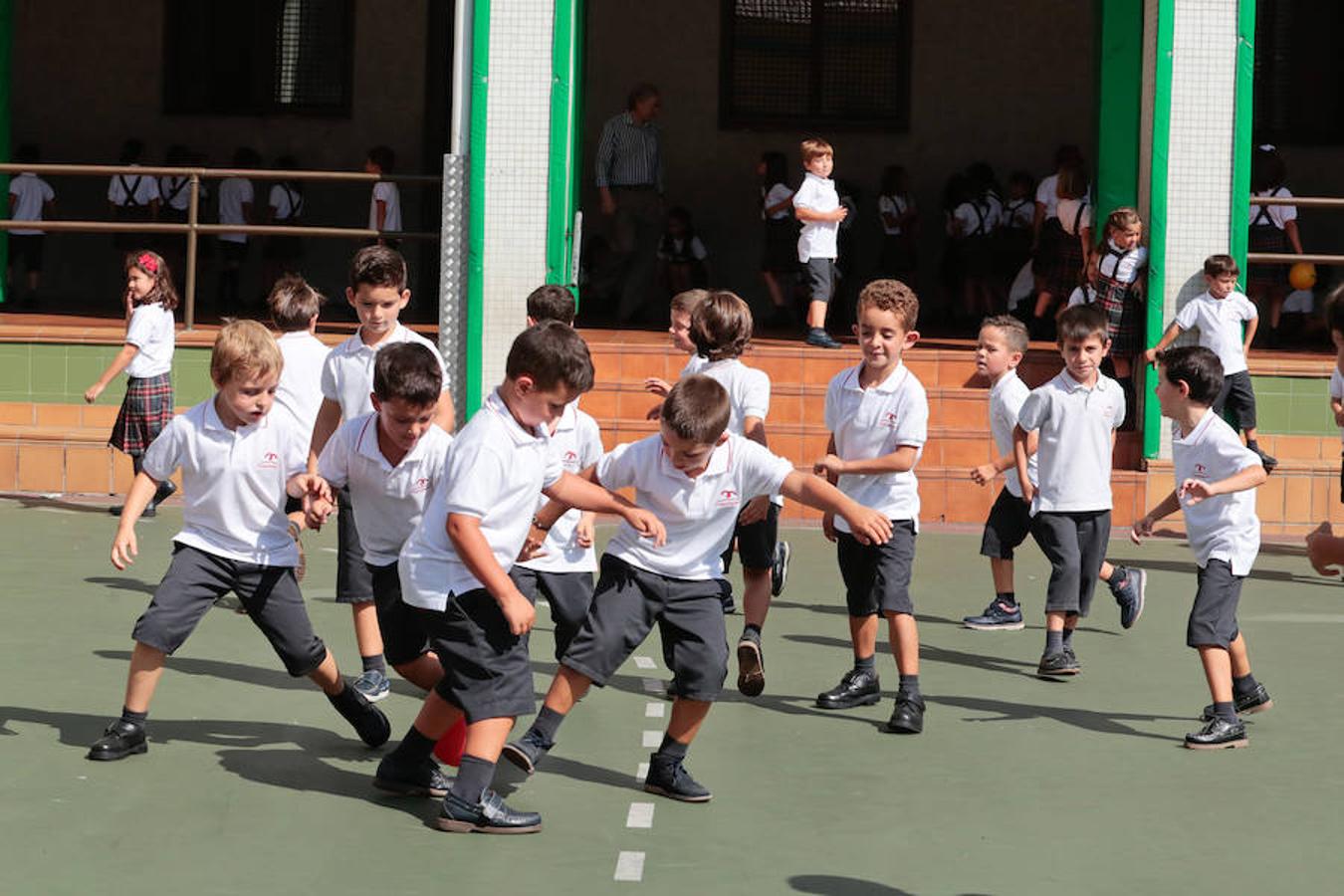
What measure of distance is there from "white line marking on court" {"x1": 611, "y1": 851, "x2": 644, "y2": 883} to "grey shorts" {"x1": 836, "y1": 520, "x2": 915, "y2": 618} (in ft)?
6.73

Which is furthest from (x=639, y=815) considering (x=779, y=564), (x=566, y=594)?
(x=779, y=564)

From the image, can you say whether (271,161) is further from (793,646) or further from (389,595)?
(389,595)

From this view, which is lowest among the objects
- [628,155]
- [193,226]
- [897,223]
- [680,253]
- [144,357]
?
[144,357]

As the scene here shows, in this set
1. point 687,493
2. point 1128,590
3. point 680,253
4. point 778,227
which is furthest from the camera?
point 680,253

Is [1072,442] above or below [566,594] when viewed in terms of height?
above

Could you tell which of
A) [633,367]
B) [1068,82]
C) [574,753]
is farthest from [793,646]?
[1068,82]

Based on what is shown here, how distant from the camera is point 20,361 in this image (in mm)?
13492

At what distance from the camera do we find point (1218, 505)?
739cm

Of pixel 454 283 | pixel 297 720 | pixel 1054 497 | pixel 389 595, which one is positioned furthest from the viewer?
pixel 454 283

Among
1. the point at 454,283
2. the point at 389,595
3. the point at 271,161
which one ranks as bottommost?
the point at 389,595

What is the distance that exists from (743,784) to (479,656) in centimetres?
112

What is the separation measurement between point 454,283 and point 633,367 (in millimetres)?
1271

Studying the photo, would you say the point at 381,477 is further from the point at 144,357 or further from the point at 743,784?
the point at 144,357

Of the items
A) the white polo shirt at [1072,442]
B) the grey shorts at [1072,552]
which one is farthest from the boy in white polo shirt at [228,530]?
the white polo shirt at [1072,442]
